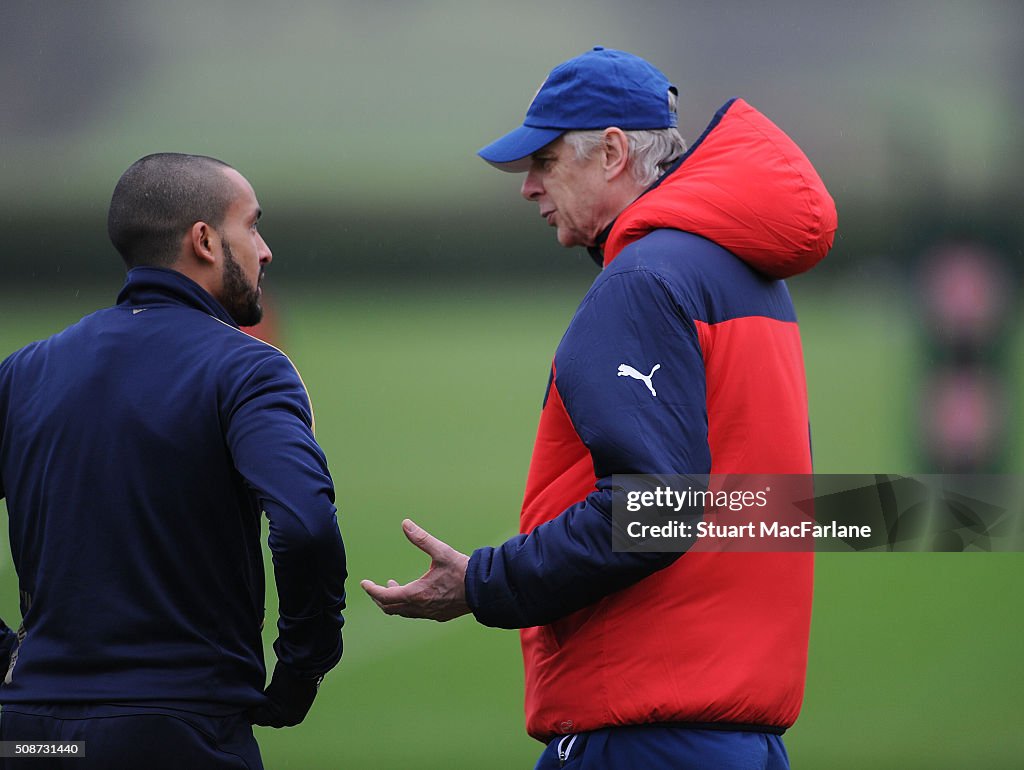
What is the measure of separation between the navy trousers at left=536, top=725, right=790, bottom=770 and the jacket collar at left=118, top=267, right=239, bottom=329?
0.73 m

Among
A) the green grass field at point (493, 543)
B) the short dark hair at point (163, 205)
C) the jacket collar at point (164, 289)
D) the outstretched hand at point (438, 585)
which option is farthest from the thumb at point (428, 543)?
the green grass field at point (493, 543)

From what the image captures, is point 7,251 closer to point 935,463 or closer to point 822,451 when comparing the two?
point 822,451

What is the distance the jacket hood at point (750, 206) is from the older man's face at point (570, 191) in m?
0.12

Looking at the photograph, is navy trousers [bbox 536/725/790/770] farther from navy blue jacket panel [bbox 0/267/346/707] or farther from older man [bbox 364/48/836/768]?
navy blue jacket panel [bbox 0/267/346/707]

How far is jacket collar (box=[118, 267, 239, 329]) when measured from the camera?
5.39 ft

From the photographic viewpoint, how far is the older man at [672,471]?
1490 millimetres

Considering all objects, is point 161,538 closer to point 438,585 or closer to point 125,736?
point 125,736

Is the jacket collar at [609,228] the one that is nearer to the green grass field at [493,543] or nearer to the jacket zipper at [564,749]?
the jacket zipper at [564,749]

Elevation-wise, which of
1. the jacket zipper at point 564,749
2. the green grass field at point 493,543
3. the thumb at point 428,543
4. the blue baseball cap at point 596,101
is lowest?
the green grass field at point 493,543

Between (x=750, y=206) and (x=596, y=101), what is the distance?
29cm

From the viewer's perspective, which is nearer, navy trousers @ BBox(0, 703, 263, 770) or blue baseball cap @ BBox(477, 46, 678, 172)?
navy trousers @ BBox(0, 703, 263, 770)

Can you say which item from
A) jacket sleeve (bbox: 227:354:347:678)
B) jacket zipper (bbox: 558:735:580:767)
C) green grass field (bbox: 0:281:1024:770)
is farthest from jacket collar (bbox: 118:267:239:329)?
green grass field (bbox: 0:281:1024:770)

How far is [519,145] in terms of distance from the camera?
1.81 m

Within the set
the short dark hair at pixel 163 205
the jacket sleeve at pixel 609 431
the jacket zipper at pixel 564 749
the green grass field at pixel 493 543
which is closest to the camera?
the jacket sleeve at pixel 609 431
